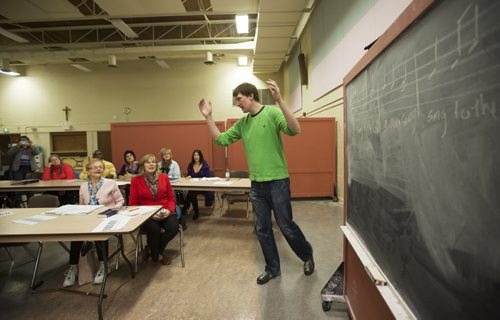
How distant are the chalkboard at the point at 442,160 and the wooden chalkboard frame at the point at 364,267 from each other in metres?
0.03

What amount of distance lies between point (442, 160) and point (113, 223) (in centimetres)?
219

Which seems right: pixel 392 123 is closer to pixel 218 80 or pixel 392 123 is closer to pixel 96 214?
pixel 96 214

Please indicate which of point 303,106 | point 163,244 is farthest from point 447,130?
point 303,106

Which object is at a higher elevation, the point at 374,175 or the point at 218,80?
the point at 218,80

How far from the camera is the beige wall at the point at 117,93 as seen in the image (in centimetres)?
961

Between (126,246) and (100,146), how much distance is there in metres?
7.56

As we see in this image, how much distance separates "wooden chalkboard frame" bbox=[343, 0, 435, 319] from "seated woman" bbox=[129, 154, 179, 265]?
188 cm

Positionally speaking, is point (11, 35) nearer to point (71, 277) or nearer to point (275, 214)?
point (71, 277)

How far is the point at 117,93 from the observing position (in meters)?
9.64

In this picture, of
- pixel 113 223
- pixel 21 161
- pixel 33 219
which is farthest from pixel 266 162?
pixel 21 161

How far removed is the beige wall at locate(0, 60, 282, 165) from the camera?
31.5 feet

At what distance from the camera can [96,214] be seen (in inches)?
93.2

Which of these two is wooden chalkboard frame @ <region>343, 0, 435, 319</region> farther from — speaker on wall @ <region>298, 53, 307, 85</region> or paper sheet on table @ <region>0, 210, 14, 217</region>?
speaker on wall @ <region>298, 53, 307, 85</region>

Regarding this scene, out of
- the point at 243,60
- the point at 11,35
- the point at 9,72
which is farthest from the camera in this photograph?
the point at 243,60
